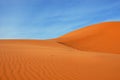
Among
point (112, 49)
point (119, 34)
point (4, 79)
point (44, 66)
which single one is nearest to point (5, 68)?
point (4, 79)

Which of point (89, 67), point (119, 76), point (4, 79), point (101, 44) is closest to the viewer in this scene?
point (4, 79)

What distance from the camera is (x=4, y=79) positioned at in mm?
5219

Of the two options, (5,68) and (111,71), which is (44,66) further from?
(111,71)

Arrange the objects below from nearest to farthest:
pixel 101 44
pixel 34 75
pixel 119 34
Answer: pixel 34 75
pixel 101 44
pixel 119 34

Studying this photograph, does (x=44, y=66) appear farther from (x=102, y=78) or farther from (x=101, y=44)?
(x=101, y=44)

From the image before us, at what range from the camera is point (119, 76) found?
20.7 feet

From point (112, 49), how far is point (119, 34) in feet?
21.8

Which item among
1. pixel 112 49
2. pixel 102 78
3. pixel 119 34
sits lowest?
pixel 102 78

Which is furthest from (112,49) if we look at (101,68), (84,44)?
(101,68)

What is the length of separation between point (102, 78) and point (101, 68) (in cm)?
150

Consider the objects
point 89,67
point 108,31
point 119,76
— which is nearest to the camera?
point 119,76

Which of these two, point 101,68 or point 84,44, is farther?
point 84,44

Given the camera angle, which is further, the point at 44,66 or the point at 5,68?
the point at 44,66

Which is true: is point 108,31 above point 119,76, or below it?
above
